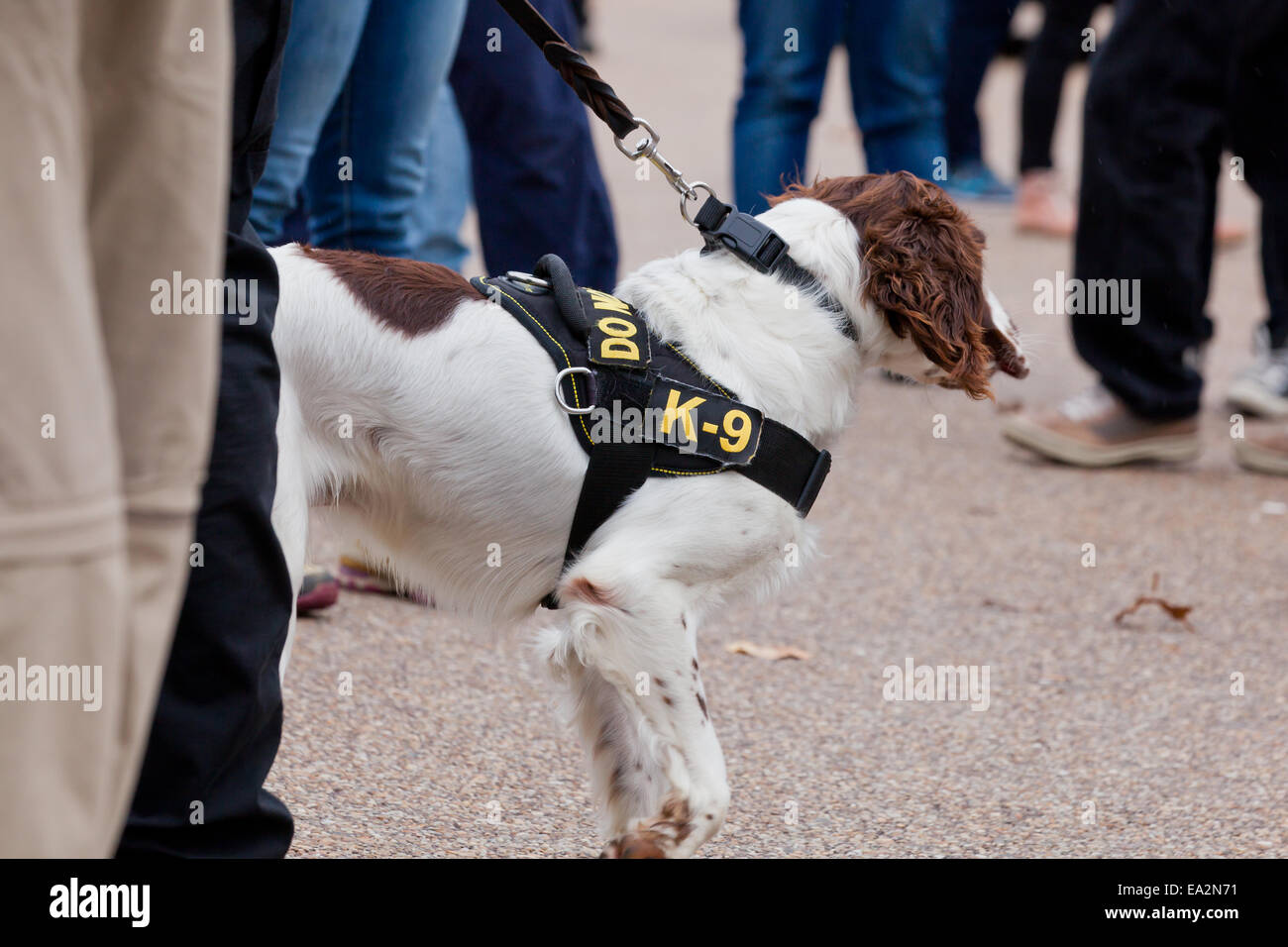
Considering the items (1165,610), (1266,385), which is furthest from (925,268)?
(1266,385)

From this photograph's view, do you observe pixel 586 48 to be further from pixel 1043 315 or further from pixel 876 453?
pixel 876 453

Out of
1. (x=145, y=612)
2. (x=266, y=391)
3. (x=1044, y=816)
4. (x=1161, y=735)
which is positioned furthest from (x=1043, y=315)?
(x=145, y=612)

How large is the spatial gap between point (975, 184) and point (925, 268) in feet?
24.4

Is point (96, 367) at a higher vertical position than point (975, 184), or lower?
lower

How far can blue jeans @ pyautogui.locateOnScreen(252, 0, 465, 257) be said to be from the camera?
324 centimetres

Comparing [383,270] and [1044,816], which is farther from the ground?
[383,270]

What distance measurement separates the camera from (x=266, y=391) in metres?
1.97

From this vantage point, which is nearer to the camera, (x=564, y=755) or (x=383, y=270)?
(x=383, y=270)

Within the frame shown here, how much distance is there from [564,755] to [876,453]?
274 cm

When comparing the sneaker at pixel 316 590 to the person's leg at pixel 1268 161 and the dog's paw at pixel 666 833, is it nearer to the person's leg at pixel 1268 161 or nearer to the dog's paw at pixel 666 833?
the dog's paw at pixel 666 833

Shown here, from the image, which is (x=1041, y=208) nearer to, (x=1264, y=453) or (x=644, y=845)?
(x=1264, y=453)

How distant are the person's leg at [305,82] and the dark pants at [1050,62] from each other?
557 cm

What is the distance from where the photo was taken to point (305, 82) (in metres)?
3.26

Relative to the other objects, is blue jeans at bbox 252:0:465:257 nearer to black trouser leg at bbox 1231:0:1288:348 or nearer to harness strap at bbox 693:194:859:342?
harness strap at bbox 693:194:859:342
